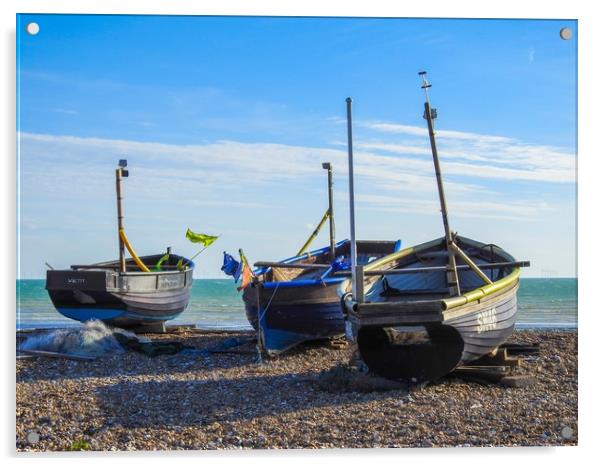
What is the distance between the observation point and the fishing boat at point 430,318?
964cm

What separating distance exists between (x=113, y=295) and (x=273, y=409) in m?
7.15

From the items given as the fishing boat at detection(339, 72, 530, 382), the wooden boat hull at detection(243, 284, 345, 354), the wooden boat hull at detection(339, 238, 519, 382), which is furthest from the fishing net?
the wooden boat hull at detection(339, 238, 519, 382)

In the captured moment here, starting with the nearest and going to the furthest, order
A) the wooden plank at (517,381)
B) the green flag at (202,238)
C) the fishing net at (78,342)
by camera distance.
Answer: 1. the wooden plank at (517,381)
2. the green flag at (202,238)
3. the fishing net at (78,342)

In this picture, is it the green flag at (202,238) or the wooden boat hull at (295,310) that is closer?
the green flag at (202,238)

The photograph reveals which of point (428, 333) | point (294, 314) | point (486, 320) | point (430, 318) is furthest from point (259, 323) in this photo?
point (430, 318)

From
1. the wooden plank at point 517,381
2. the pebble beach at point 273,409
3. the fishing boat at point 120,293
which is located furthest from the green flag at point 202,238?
the wooden plank at point 517,381

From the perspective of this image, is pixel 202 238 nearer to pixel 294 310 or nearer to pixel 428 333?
pixel 294 310

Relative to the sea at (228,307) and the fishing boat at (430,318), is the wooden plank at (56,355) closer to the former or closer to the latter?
the sea at (228,307)

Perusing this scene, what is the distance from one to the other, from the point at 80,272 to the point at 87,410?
6.63m

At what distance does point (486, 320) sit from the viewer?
1050 cm

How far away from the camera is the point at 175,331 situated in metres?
17.9

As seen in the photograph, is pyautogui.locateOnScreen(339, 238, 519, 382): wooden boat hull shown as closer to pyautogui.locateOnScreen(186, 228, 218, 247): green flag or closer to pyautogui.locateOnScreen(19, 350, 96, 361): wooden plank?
pyautogui.locateOnScreen(186, 228, 218, 247): green flag

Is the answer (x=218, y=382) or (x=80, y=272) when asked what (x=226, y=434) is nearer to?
(x=218, y=382)
